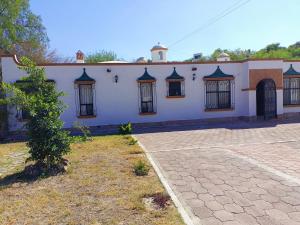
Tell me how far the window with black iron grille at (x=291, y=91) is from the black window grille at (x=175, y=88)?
640 centimetres

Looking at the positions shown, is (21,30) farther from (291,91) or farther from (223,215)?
(223,215)

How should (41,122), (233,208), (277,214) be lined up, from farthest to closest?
(41,122), (233,208), (277,214)

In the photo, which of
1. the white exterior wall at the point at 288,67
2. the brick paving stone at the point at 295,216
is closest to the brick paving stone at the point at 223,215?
the brick paving stone at the point at 295,216

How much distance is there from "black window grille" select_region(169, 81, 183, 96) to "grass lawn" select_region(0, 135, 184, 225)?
8.71m

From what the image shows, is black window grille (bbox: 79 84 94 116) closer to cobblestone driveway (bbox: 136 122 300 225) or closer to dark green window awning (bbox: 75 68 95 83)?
dark green window awning (bbox: 75 68 95 83)

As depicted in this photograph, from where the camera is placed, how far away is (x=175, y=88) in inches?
A: 636

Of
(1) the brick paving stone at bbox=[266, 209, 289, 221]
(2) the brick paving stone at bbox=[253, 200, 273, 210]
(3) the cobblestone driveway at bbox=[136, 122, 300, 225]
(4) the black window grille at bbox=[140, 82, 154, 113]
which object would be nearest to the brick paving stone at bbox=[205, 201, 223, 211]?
(3) the cobblestone driveway at bbox=[136, 122, 300, 225]

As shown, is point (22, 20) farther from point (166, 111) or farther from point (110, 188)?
point (110, 188)

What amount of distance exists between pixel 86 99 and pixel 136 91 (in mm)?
2668

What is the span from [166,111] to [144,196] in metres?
11.1

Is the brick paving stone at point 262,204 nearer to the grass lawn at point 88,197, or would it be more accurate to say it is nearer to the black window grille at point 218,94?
the grass lawn at point 88,197

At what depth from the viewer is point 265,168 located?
258 inches

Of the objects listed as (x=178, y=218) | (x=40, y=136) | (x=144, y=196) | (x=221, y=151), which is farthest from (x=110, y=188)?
(x=221, y=151)

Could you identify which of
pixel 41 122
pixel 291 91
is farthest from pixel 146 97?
pixel 41 122
